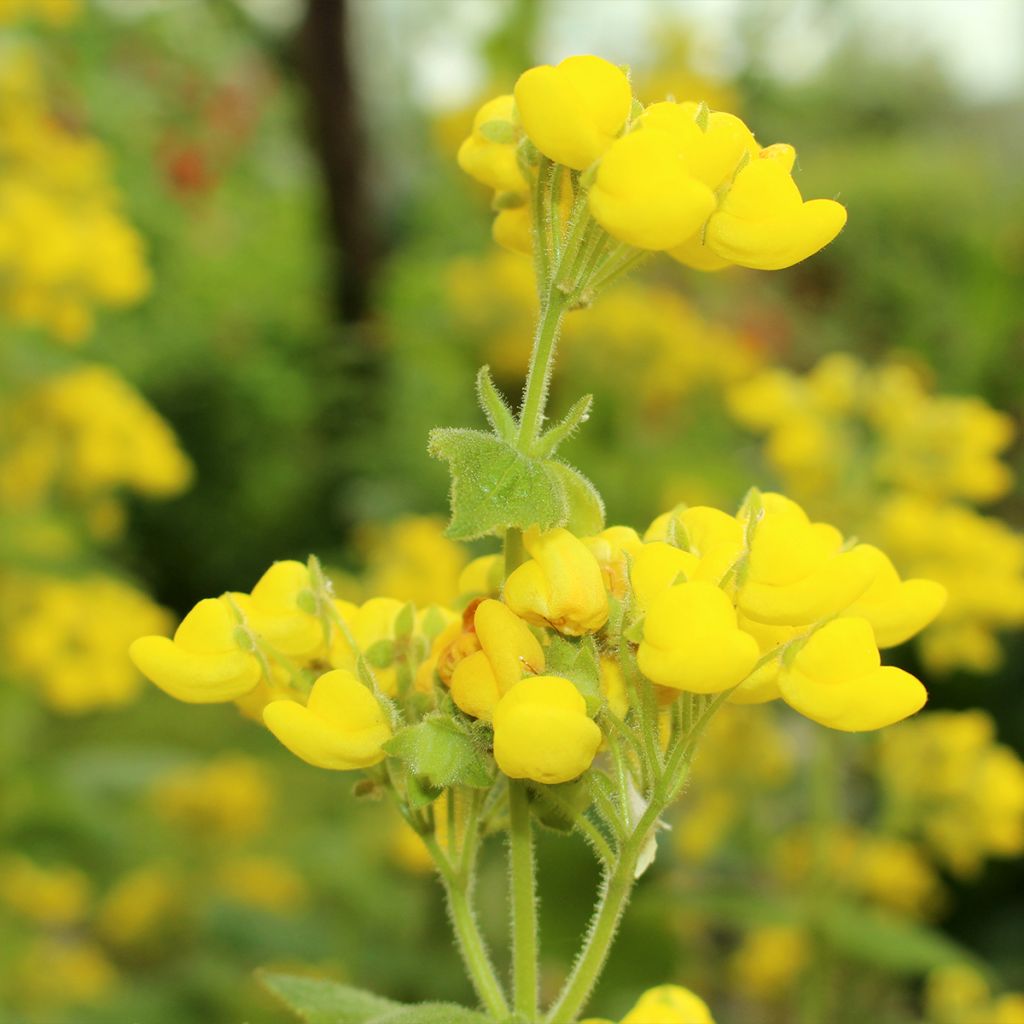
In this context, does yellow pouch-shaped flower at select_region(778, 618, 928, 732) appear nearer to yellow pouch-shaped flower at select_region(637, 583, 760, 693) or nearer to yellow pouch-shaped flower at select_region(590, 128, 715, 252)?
yellow pouch-shaped flower at select_region(637, 583, 760, 693)

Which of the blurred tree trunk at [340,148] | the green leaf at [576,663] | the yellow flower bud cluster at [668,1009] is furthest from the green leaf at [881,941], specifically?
the blurred tree trunk at [340,148]

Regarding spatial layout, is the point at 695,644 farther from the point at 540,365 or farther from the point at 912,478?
the point at 912,478

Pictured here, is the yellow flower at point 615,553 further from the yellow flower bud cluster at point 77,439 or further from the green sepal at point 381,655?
the yellow flower bud cluster at point 77,439

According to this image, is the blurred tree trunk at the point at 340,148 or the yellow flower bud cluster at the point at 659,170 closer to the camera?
the yellow flower bud cluster at the point at 659,170

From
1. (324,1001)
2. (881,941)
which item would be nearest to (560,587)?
(324,1001)

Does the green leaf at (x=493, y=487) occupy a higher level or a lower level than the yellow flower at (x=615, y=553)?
higher

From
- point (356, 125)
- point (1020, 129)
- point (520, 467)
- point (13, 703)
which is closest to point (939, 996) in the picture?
point (520, 467)

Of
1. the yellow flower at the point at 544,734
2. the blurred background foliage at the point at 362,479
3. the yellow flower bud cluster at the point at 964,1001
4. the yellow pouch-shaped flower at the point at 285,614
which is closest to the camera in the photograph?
the yellow flower at the point at 544,734

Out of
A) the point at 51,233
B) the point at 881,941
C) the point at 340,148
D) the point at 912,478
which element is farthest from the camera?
the point at 340,148
